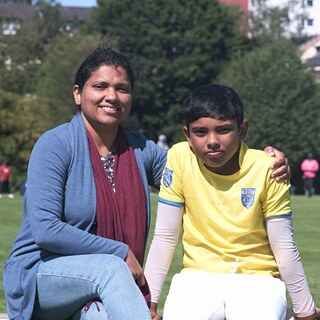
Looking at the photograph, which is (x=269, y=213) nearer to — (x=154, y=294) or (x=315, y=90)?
(x=154, y=294)

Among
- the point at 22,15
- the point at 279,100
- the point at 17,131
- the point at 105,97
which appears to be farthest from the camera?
the point at 22,15

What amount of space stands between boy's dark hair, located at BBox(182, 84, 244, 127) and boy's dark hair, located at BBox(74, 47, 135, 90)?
1.40ft

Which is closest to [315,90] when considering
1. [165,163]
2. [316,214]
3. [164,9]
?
[164,9]

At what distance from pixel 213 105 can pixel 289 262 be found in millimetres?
811

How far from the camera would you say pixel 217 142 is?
14.7 ft

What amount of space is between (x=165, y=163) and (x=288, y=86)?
52614mm

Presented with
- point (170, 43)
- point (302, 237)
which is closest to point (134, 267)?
point (302, 237)

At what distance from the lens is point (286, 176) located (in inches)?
179

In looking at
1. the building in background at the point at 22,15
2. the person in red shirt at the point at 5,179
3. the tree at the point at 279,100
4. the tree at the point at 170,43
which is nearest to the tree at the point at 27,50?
the building in background at the point at 22,15

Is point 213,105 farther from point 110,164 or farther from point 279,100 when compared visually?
point 279,100

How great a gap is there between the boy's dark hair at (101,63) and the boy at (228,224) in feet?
1.43

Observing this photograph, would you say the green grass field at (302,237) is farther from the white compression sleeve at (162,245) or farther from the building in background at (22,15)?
the building in background at (22,15)

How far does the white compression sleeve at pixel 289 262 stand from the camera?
453 cm

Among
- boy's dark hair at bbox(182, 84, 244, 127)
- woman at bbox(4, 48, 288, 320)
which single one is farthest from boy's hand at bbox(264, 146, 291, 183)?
boy's dark hair at bbox(182, 84, 244, 127)
